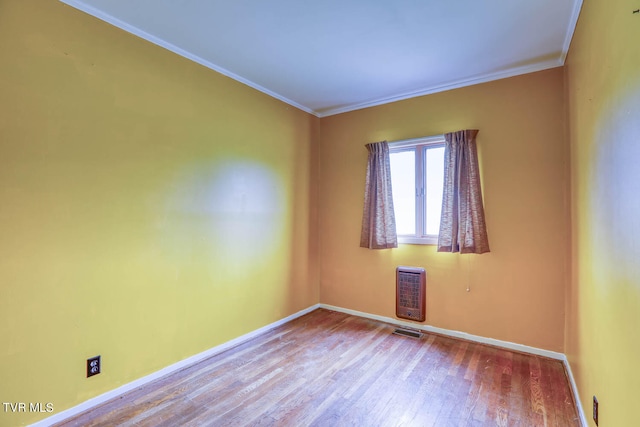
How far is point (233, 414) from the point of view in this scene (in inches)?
75.8

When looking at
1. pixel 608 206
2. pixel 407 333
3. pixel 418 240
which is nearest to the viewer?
pixel 608 206

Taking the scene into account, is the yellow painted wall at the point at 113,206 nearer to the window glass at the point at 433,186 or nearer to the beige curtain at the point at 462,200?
the window glass at the point at 433,186

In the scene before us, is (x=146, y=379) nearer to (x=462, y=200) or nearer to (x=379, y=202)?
(x=379, y=202)

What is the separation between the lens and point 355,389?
7.23 feet

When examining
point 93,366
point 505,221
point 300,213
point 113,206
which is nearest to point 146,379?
point 93,366

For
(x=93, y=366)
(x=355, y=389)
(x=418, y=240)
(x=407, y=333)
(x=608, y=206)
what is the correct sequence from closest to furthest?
(x=608, y=206) < (x=93, y=366) < (x=355, y=389) < (x=407, y=333) < (x=418, y=240)

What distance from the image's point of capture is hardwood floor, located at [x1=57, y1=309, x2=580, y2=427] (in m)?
1.88

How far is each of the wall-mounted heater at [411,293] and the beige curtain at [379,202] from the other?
34cm

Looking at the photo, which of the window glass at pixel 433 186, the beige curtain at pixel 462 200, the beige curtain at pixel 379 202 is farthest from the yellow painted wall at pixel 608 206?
the beige curtain at pixel 379 202

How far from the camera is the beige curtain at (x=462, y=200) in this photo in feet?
9.45

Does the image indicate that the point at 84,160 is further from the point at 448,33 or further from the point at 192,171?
the point at 448,33

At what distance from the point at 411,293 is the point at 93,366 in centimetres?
276

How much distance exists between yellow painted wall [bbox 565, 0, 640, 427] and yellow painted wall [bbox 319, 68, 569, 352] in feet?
1.66

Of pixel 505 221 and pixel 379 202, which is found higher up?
pixel 379 202
